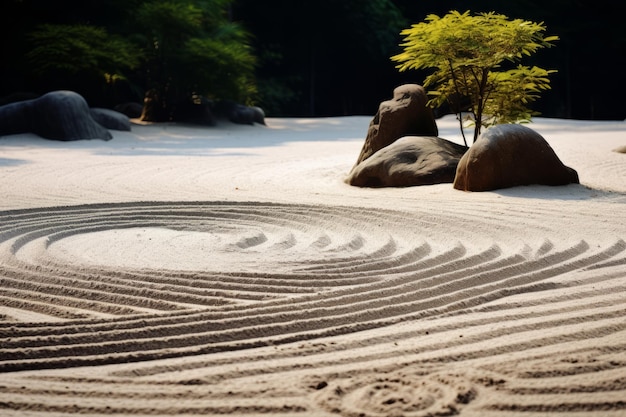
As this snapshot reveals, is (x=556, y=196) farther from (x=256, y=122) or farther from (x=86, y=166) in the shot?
(x=256, y=122)

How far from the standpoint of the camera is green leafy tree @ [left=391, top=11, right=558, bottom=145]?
8.93 metres

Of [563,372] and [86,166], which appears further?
[86,166]

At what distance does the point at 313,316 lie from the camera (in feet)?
12.5

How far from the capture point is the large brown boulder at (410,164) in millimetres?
8578

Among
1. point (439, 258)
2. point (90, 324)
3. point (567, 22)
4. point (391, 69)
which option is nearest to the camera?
point (90, 324)


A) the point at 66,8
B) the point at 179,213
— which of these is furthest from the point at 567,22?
the point at 179,213

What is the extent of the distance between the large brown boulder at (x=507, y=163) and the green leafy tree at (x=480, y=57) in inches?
42.2

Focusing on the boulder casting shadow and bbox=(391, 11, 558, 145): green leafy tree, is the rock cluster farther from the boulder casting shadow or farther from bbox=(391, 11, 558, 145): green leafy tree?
the boulder casting shadow

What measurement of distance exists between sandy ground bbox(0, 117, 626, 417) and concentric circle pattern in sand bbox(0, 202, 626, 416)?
0.5 inches

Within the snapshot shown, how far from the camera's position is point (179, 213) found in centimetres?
674

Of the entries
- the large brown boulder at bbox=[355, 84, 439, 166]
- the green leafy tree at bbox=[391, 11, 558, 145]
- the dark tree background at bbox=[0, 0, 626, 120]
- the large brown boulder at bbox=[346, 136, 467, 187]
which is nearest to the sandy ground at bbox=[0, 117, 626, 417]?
the large brown boulder at bbox=[346, 136, 467, 187]

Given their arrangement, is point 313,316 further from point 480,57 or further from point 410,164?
point 480,57

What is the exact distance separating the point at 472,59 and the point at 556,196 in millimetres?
2056

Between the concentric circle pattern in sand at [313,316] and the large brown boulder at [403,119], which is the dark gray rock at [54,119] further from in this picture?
the concentric circle pattern in sand at [313,316]
